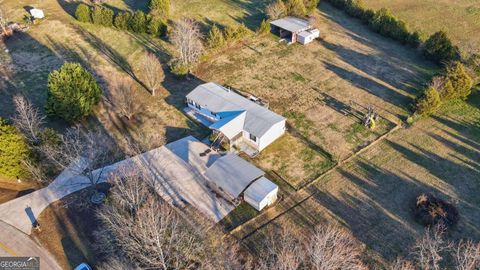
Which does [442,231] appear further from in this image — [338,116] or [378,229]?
[338,116]

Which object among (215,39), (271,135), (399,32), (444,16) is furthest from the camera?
(444,16)

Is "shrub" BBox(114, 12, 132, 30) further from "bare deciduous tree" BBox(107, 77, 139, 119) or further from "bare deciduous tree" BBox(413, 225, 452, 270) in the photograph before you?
"bare deciduous tree" BBox(413, 225, 452, 270)

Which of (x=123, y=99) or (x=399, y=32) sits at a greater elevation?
(x=399, y=32)

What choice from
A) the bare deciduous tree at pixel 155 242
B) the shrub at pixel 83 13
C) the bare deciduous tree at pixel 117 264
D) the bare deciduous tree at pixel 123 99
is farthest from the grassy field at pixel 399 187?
the shrub at pixel 83 13

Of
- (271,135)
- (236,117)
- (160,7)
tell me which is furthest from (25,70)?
(271,135)

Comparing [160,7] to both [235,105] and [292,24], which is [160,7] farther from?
[235,105]
